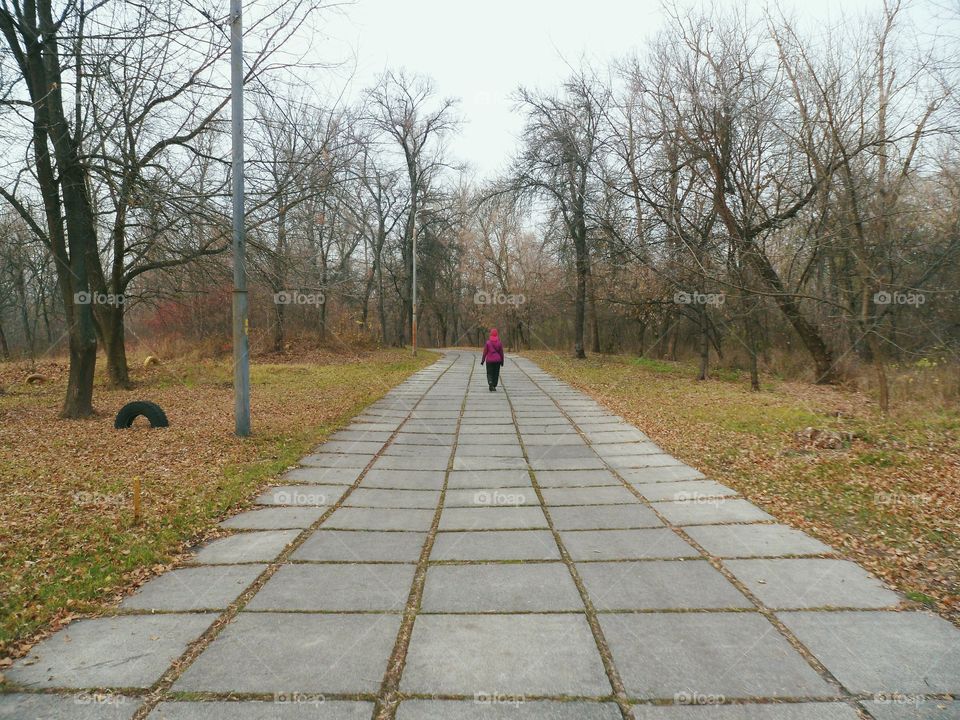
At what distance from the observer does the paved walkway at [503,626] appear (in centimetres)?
276

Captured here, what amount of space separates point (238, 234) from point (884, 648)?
8537 millimetres

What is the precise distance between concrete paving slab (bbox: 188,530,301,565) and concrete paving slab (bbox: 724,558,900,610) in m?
3.47

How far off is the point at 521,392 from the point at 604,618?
12.5 meters

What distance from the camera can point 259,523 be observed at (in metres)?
5.49

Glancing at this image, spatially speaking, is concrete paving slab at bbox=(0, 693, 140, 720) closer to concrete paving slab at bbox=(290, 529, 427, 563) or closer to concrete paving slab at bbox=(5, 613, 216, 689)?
concrete paving slab at bbox=(5, 613, 216, 689)

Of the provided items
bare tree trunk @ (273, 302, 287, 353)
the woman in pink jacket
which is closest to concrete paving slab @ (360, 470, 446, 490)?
the woman in pink jacket

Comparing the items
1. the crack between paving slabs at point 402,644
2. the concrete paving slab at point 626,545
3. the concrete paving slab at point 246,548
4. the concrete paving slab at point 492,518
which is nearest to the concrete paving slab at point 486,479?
the concrete paving slab at point 492,518

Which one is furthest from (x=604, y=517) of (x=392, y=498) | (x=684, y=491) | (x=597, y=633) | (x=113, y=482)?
(x=113, y=482)

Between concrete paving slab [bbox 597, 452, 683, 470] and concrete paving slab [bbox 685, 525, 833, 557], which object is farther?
concrete paving slab [bbox 597, 452, 683, 470]

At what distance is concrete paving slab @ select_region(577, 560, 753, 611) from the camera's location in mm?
3764

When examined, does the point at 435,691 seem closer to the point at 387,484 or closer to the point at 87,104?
the point at 387,484

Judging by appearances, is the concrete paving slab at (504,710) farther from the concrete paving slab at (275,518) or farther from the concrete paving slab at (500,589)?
the concrete paving slab at (275,518)

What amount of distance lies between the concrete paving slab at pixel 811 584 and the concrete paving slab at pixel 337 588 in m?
2.35

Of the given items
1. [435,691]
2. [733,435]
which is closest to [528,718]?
[435,691]
